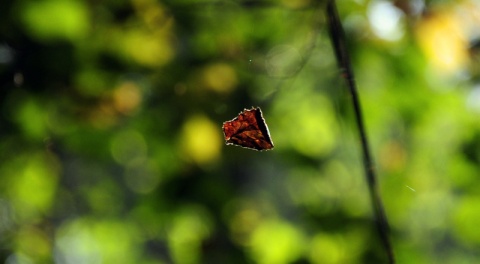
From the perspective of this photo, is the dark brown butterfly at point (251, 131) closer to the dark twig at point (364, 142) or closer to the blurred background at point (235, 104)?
the dark twig at point (364, 142)

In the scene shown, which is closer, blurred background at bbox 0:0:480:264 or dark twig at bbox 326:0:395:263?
dark twig at bbox 326:0:395:263

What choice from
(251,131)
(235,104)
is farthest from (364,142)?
(235,104)

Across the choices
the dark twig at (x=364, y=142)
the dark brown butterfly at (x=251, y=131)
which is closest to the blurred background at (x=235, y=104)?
the dark twig at (x=364, y=142)

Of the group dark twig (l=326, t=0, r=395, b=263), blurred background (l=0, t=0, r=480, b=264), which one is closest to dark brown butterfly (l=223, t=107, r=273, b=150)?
dark twig (l=326, t=0, r=395, b=263)

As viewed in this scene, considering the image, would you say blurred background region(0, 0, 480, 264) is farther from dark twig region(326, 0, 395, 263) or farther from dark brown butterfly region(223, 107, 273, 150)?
dark brown butterfly region(223, 107, 273, 150)

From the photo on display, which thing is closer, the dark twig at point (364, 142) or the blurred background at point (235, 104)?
the dark twig at point (364, 142)

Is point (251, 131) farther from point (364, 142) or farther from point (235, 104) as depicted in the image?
point (235, 104)
